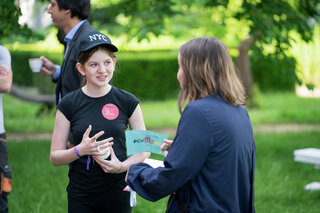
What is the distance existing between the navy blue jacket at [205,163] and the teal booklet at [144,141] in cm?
24

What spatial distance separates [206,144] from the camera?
6.20 feet

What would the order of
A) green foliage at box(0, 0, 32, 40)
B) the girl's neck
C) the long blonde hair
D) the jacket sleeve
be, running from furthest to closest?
green foliage at box(0, 0, 32, 40), the girl's neck, the long blonde hair, the jacket sleeve

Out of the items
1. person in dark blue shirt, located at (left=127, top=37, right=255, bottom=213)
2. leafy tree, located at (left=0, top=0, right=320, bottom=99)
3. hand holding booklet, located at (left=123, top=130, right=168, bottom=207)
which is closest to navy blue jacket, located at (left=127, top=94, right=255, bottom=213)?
person in dark blue shirt, located at (left=127, top=37, right=255, bottom=213)

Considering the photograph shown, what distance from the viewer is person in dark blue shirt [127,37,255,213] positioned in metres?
1.90

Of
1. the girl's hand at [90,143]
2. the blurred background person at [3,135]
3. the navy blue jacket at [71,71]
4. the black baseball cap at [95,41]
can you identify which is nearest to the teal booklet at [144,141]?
the girl's hand at [90,143]

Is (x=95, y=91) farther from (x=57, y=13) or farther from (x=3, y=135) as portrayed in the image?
(x=3, y=135)

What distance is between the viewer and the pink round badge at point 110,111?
2512 millimetres

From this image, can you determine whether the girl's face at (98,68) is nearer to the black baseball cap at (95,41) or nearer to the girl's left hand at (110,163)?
the black baseball cap at (95,41)

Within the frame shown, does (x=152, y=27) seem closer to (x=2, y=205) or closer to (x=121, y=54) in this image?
(x=2, y=205)

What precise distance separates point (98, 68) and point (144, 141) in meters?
0.54

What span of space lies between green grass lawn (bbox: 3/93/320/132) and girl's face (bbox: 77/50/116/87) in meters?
7.98

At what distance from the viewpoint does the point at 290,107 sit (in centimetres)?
1334

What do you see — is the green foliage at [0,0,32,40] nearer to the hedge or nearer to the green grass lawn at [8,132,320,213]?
the green grass lawn at [8,132,320,213]

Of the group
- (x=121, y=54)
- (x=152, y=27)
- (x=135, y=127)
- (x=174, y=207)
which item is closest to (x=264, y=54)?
(x=152, y=27)
